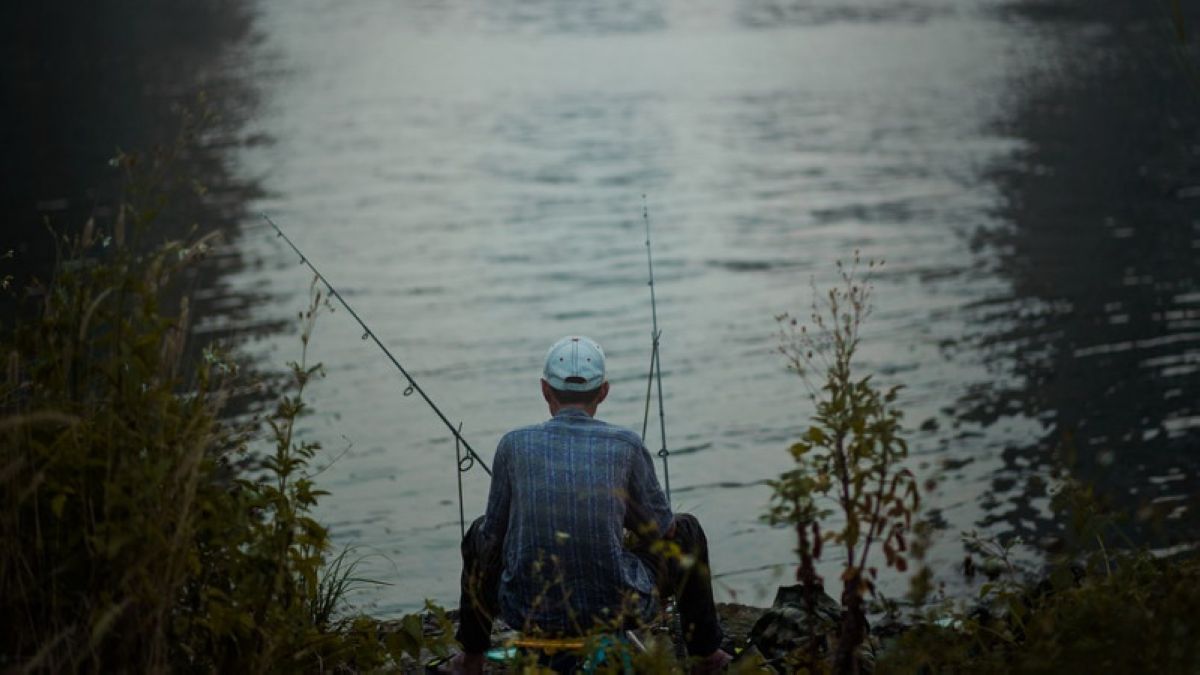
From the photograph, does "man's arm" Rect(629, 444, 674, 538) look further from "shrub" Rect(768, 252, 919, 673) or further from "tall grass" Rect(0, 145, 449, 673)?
"tall grass" Rect(0, 145, 449, 673)

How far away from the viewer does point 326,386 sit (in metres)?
14.9

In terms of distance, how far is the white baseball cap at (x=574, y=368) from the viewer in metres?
5.45

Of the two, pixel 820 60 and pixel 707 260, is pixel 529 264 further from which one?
pixel 820 60

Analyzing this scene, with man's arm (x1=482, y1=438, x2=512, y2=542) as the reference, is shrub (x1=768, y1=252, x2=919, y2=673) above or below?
below

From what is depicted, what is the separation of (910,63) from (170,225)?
79.5ft

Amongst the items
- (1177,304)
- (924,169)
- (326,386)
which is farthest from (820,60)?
(326,386)

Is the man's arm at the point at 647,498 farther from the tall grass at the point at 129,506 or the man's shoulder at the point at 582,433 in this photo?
the tall grass at the point at 129,506

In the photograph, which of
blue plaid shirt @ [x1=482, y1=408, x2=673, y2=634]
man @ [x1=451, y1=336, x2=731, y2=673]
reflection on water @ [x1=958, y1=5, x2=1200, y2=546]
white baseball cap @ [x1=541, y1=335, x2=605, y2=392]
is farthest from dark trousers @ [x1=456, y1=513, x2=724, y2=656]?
reflection on water @ [x1=958, y1=5, x2=1200, y2=546]

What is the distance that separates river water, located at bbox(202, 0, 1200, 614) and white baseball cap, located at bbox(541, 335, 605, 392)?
0.81m

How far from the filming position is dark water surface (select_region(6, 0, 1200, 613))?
1215 centimetres

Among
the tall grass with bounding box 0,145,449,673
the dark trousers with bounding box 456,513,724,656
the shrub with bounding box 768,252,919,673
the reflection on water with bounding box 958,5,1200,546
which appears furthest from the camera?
the reflection on water with bounding box 958,5,1200,546

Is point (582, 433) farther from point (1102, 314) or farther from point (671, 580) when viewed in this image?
point (1102, 314)

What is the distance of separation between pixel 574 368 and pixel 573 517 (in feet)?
1.62

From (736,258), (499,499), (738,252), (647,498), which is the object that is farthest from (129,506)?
(738,252)
